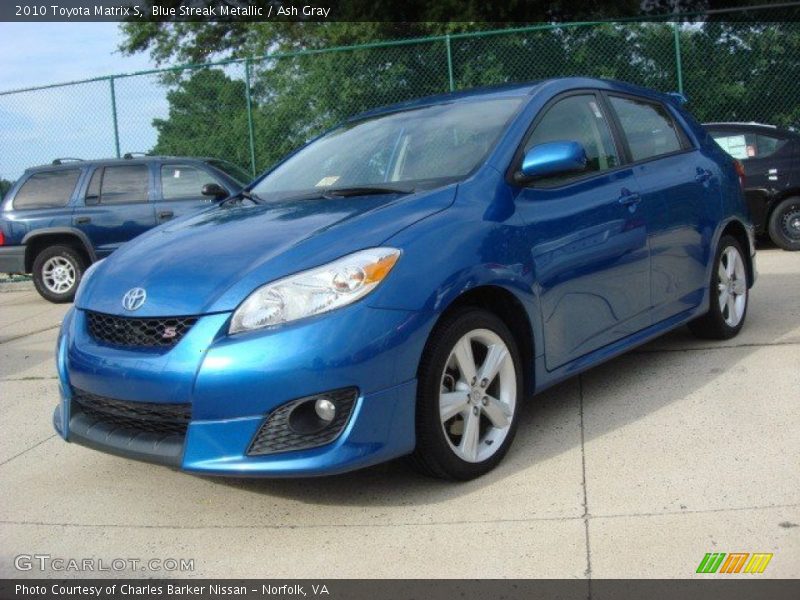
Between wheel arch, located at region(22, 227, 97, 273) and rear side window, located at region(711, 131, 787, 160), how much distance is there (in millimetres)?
7616

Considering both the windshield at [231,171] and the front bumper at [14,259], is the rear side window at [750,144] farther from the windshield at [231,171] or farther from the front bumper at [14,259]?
the front bumper at [14,259]

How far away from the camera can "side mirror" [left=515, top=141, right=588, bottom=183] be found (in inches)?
158

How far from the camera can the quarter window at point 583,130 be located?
14.7 ft

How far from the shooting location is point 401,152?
14.9ft

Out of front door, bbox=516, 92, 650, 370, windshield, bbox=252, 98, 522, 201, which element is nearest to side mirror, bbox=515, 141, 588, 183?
front door, bbox=516, 92, 650, 370

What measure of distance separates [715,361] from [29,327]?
6.59 metres

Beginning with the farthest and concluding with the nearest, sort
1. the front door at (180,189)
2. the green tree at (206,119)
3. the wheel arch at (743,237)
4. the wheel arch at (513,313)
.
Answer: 1. the green tree at (206,119)
2. the front door at (180,189)
3. the wheel arch at (743,237)
4. the wheel arch at (513,313)

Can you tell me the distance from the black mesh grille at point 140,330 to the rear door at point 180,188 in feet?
23.9

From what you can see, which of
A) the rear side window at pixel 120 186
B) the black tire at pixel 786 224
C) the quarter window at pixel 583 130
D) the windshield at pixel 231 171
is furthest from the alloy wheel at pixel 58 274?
the black tire at pixel 786 224

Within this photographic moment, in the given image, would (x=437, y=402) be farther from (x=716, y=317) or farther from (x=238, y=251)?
(x=716, y=317)

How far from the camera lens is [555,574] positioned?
300 cm

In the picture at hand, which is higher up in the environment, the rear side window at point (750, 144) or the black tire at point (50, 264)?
the rear side window at point (750, 144)

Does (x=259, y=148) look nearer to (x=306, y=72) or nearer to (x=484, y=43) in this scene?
(x=306, y=72)

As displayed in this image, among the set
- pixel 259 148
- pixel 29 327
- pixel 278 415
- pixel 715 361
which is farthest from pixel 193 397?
pixel 259 148
